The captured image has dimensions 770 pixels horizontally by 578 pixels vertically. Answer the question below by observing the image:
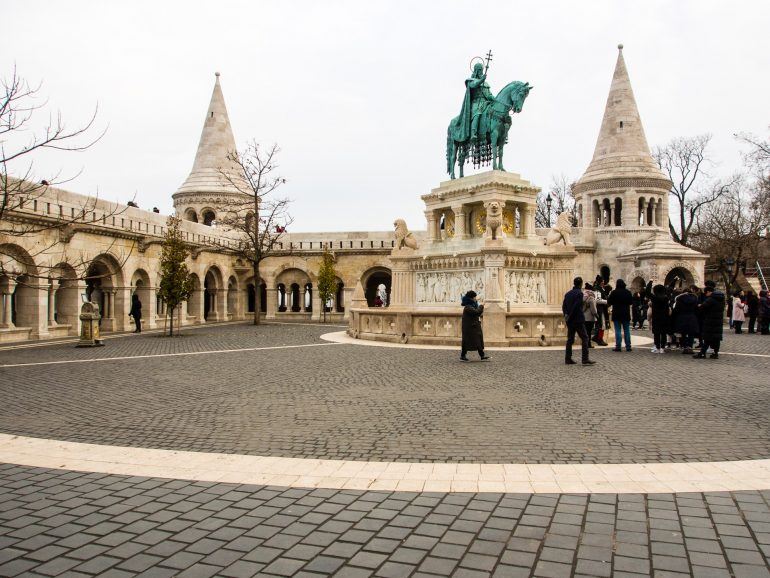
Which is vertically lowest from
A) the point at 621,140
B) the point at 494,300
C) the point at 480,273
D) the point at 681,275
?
the point at 494,300

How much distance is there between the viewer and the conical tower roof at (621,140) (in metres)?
36.2

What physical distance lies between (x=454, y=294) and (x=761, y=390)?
10084mm

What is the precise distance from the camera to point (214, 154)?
131 ft

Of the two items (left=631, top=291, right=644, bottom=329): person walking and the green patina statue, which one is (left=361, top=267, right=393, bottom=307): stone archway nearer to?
(left=631, top=291, right=644, bottom=329): person walking

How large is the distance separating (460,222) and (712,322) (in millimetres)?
8420

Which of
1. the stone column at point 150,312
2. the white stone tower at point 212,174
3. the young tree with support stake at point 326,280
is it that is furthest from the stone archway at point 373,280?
the stone column at point 150,312

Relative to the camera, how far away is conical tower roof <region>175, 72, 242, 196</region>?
1567 inches

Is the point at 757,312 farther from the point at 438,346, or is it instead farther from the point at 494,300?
Answer: the point at 438,346

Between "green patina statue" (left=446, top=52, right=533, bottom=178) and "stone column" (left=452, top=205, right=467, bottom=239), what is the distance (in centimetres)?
131

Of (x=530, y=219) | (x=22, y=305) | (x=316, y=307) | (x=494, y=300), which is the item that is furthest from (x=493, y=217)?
(x=316, y=307)

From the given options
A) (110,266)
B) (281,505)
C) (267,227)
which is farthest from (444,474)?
(267,227)

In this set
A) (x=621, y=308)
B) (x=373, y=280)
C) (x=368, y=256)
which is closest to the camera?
(x=621, y=308)

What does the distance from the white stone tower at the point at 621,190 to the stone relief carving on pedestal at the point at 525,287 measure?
19418 millimetres

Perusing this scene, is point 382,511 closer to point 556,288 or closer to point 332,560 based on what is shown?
point 332,560
